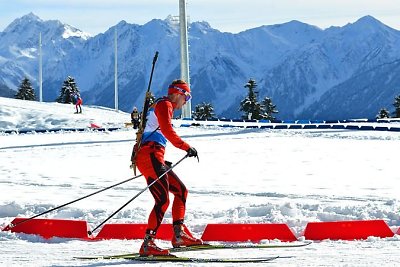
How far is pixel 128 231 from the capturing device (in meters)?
9.55

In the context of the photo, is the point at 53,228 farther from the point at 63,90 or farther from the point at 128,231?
the point at 63,90

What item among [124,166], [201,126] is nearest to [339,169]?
[124,166]

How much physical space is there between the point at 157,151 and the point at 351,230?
8.37ft

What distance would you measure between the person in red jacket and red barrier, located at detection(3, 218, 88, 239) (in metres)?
1.79

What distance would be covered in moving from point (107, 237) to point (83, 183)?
6167 millimetres

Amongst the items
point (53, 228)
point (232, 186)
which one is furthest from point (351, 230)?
point (232, 186)

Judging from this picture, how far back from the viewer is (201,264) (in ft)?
24.7

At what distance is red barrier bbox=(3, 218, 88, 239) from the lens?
9562mm

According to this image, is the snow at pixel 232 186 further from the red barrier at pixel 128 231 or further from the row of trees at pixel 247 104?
the row of trees at pixel 247 104

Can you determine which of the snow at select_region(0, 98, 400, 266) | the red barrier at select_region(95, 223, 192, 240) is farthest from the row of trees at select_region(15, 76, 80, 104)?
the red barrier at select_region(95, 223, 192, 240)

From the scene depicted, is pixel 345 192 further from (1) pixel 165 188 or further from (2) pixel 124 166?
(2) pixel 124 166

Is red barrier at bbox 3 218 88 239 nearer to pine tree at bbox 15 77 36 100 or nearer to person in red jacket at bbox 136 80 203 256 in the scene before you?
person in red jacket at bbox 136 80 203 256

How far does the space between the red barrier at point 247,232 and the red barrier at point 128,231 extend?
1.74 ft

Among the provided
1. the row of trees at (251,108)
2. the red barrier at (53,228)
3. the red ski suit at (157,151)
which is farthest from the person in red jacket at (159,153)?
the row of trees at (251,108)
